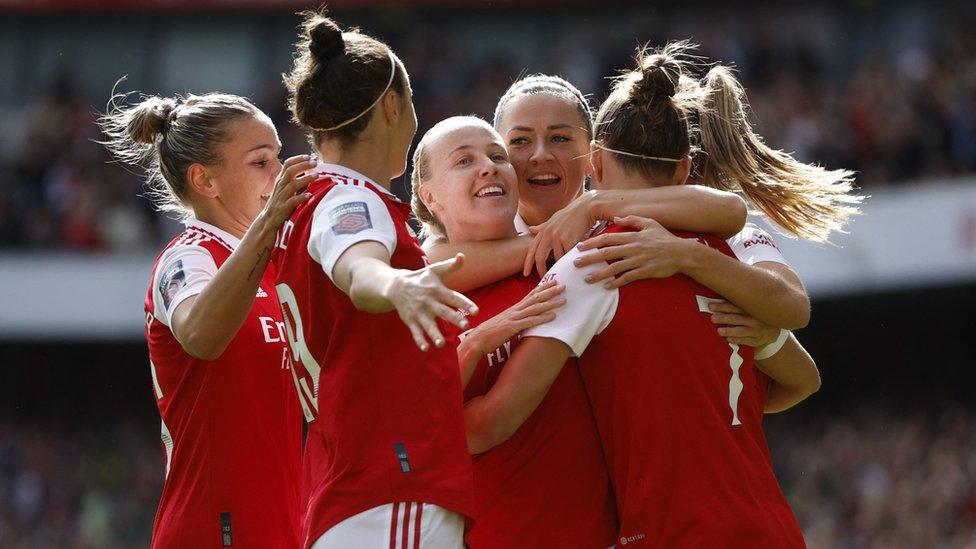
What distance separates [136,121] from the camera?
4.36 meters

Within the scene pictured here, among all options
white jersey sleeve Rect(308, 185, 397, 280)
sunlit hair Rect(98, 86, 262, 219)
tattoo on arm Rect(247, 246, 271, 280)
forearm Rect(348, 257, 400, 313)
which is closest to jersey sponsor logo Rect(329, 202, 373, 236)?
white jersey sleeve Rect(308, 185, 397, 280)

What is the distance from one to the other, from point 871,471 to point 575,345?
10.5m

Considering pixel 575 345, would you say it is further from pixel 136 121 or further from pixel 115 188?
pixel 115 188

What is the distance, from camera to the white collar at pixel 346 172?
3432mm

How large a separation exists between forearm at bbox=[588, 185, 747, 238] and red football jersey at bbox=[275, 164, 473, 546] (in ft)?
2.02

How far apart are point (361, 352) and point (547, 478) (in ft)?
2.33

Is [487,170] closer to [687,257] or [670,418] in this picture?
[687,257]

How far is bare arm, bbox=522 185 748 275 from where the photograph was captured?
12.0 ft

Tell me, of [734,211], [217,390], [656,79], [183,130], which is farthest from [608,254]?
[183,130]

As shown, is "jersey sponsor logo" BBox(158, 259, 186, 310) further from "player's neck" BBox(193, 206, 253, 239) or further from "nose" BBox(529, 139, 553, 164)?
"nose" BBox(529, 139, 553, 164)

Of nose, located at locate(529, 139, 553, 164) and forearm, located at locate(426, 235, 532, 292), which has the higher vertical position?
nose, located at locate(529, 139, 553, 164)

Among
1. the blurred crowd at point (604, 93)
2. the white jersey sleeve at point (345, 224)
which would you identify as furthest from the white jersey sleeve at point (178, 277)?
the blurred crowd at point (604, 93)

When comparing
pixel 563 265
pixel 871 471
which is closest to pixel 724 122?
pixel 563 265

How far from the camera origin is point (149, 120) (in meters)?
4.34
